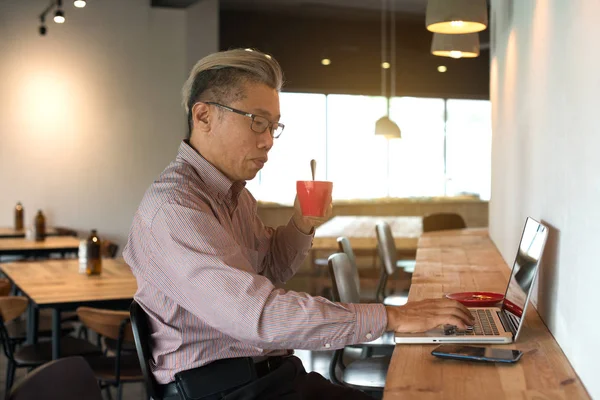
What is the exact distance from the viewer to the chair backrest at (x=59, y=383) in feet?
4.61

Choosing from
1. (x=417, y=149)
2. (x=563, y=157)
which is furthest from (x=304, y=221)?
(x=417, y=149)

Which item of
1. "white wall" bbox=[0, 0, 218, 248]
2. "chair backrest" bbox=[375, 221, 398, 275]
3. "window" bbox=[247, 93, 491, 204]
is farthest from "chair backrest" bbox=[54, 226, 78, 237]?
"chair backrest" bbox=[375, 221, 398, 275]

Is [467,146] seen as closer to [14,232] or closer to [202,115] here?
[14,232]

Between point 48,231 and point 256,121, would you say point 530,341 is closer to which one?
point 256,121

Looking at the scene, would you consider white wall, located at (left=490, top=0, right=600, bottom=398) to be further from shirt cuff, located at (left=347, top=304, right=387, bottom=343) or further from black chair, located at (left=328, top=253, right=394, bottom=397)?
black chair, located at (left=328, top=253, right=394, bottom=397)

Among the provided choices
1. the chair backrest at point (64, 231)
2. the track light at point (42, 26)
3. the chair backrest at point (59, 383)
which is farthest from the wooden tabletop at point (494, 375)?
the track light at point (42, 26)

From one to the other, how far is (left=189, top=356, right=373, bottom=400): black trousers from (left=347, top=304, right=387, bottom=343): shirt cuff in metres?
0.31

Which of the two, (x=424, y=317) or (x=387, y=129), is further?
(x=387, y=129)

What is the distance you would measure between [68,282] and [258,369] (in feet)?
7.70

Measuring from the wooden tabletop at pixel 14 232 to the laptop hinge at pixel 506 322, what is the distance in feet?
18.6

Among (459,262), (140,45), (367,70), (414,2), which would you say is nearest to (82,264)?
(459,262)

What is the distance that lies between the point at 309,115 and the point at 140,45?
139 inches

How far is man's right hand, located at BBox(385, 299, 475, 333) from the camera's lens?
6.00ft

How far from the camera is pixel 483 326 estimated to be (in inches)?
84.1
